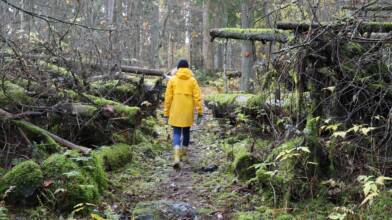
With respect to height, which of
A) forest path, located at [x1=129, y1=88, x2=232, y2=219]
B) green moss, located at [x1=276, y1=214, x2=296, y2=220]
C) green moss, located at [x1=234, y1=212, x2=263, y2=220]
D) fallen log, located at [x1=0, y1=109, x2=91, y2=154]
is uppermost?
fallen log, located at [x1=0, y1=109, x2=91, y2=154]

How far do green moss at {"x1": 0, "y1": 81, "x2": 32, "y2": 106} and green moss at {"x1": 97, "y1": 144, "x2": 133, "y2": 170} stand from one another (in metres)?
1.73

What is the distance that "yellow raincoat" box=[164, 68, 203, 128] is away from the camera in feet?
33.9

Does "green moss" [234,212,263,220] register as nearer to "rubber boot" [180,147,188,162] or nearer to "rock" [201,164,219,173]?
"rock" [201,164,219,173]

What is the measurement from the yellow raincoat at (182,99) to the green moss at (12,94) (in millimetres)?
3186

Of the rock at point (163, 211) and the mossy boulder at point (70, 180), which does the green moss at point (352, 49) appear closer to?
the rock at point (163, 211)

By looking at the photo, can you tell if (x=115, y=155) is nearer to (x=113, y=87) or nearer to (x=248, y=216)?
(x=113, y=87)

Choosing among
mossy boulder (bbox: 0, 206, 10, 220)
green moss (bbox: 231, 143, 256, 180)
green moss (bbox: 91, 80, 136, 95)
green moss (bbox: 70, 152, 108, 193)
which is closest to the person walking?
green moss (bbox: 231, 143, 256, 180)

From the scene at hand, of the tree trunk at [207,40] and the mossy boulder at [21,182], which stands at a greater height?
the tree trunk at [207,40]

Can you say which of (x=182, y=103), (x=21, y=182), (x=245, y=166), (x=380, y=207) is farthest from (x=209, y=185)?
(x=21, y=182)

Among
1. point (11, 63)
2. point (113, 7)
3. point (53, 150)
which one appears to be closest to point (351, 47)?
point (53, 150)

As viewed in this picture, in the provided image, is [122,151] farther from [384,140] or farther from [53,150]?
[384,140]

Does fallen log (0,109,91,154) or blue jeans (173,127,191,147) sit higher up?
fallen log (0,109,91,154)

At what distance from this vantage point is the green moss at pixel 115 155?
8891mm

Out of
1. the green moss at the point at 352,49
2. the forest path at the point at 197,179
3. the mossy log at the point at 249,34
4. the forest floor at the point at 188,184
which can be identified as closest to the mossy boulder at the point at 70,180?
the forest floor at the point at 188,184
